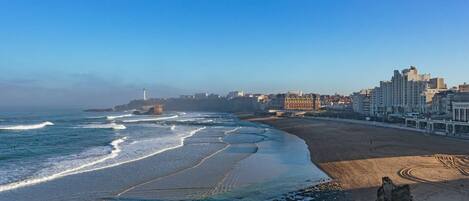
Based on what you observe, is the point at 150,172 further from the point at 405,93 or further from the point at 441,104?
the point at 405,93

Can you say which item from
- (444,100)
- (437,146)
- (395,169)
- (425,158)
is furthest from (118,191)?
(444,100)

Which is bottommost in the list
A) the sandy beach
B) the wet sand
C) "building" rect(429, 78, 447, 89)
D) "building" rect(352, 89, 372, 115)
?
the wet sand

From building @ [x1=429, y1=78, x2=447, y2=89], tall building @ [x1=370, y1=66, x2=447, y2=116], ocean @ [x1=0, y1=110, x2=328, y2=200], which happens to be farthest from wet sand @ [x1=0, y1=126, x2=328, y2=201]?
building @ [x1=429, y1=78, x2=447, y2=89]

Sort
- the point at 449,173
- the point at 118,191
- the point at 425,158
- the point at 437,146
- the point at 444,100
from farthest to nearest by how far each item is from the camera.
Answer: the point at 444,100 → the point at 437,146 → the point at 425,158 → the point at 449,173 → the point at 118,191

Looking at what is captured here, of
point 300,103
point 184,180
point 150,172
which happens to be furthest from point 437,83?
point 184,180

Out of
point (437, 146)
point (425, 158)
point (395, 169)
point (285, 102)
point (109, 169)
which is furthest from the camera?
point (285, 102)

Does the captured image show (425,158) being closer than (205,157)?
Yes

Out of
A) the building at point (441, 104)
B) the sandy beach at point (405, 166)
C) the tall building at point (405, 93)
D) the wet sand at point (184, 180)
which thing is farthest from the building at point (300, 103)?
the wet sand at point (184, 180)

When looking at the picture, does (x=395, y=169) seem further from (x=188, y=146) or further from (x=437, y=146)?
(x=188, y=146)

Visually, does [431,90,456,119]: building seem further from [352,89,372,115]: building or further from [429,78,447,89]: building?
[352,89,372,115]: building
